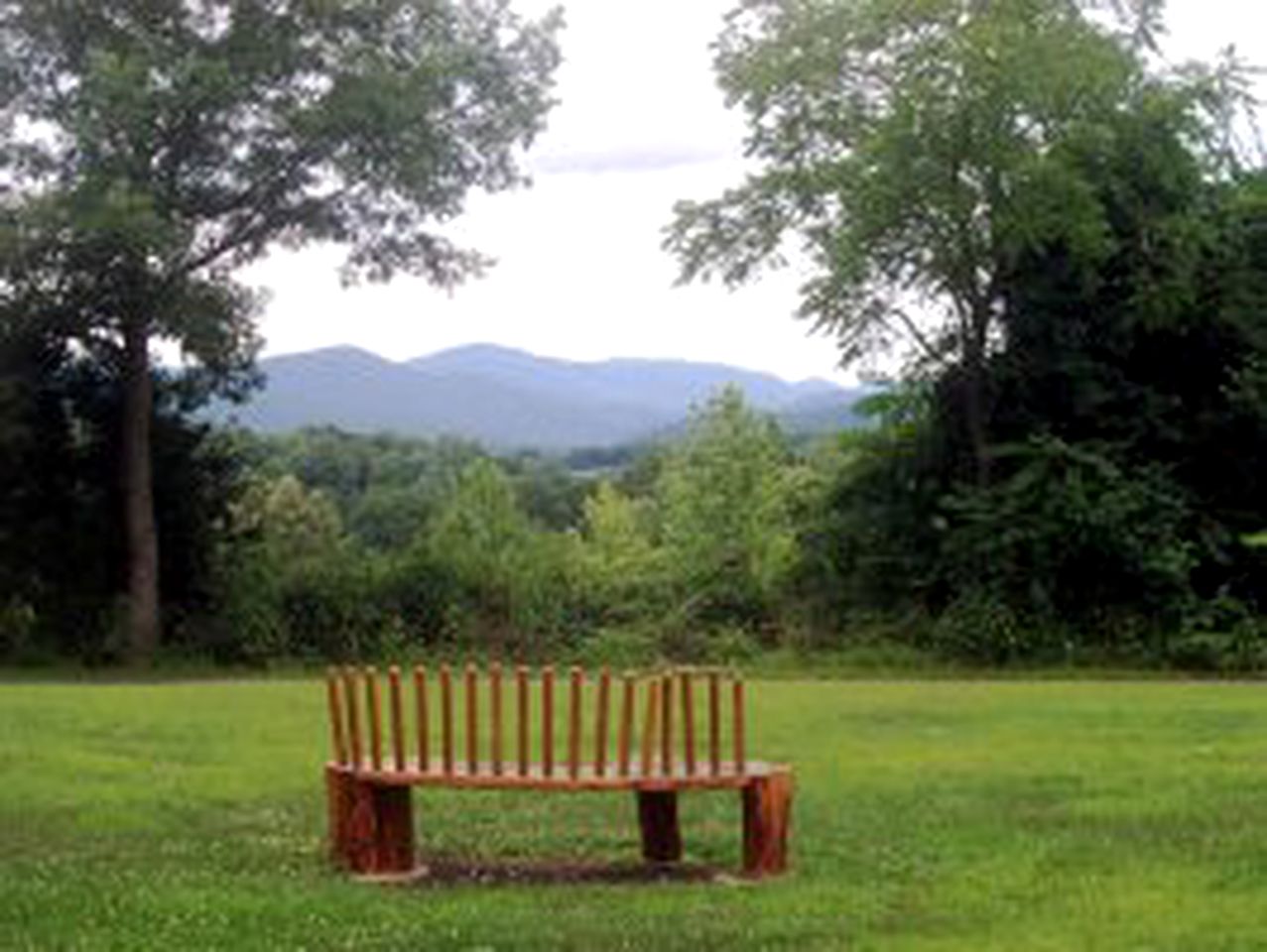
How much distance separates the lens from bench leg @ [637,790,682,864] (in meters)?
14.4

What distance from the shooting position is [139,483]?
1542 inches

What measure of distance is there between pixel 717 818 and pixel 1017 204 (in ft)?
70.0

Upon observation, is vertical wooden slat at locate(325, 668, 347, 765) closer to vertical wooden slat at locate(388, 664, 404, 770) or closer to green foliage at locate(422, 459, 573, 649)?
vertical wooden slat at locate(388, 664, 404, 770)

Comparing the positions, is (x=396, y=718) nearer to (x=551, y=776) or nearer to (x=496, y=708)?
(x=496, y=708)

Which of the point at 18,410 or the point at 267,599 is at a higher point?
the point at 18,410

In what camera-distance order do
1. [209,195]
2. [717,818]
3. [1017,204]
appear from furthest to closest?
[209,195]
[1017,204]
[717,818]

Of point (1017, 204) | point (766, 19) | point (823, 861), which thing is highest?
point (766, 19)

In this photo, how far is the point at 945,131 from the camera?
1419 inches

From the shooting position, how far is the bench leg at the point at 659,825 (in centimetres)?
1443

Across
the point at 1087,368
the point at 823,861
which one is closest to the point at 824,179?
the point at 1087,368

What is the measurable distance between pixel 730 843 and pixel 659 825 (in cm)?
114

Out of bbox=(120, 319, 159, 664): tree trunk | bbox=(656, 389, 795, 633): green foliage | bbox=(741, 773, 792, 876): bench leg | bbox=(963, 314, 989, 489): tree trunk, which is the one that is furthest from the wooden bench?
bbox=(656, 389, 795, 633): green foliage

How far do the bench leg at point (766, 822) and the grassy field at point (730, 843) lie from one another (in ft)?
0.72

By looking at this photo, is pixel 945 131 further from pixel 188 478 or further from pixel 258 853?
pixel 258 853
